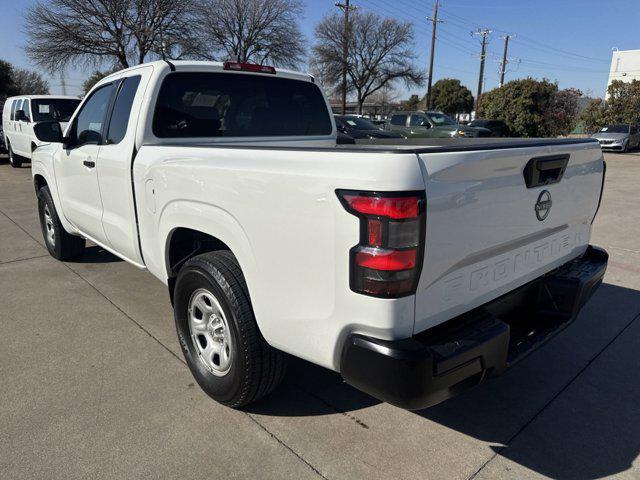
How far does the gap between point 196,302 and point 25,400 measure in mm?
1137

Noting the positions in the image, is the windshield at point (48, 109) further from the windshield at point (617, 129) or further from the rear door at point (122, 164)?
the windshield at point (617, 129)

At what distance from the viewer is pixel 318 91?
13.6 feet

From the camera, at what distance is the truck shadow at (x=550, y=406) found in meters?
2.40

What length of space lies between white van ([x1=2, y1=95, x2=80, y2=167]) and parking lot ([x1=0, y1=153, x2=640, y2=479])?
33.8 feet

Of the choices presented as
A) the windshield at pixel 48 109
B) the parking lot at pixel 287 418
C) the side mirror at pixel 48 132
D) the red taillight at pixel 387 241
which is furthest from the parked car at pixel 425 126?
the red taillight at pixel 387 241

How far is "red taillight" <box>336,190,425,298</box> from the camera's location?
1.72 m

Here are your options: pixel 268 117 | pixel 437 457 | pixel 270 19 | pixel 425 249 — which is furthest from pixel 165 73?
pixel 270 19

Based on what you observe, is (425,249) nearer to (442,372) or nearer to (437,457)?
(442,372)

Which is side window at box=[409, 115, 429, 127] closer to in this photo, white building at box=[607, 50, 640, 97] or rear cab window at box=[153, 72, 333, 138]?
rear cab window at box=[153, 72, 333, 138]

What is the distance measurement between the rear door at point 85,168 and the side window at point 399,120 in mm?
16083

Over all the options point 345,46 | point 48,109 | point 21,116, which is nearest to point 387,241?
point 48,109

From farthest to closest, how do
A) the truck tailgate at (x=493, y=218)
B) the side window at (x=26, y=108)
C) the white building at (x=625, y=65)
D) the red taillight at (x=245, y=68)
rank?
the white building at (x=625, y=65) < the side window at (x=26, y=108) < the red taillight at (x=245, y=68) < the truck tailgate at (x=493, y=218)

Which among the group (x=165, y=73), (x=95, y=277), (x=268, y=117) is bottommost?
(x=95, y=277)

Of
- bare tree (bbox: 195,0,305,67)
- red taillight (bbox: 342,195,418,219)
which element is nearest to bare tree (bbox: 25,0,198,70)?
bare tree (bbox: 195,0,305,67)
